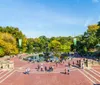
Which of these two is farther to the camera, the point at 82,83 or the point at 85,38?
the point at 85,38

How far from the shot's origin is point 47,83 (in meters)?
27.8

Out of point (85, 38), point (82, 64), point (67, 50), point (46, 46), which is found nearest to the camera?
point (82, 64)

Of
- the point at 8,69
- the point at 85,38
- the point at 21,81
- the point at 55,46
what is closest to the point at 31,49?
the point at 55,46

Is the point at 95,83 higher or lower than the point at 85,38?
lower

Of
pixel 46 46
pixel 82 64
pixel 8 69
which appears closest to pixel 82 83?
pixel 82 64

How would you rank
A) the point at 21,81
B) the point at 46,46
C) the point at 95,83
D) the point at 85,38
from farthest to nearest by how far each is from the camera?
1. the point at 46,46
2. the point at 85,38
3. the point at 21,81
4. the point at 95,83

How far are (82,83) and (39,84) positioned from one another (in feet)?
18.5

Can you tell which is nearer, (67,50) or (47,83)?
(47,83)

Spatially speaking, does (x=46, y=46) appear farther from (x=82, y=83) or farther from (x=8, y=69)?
(x=82, y=83)

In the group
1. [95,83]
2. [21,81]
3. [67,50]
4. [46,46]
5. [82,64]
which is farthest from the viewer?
[46,46]

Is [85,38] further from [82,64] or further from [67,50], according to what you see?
[82,64]

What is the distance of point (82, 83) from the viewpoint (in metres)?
27.4

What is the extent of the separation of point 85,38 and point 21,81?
53150mm

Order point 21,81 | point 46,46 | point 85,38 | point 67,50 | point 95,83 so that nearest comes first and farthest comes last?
point 95,83
point 21,81
point 85,38
point 67,50
point 46,46
